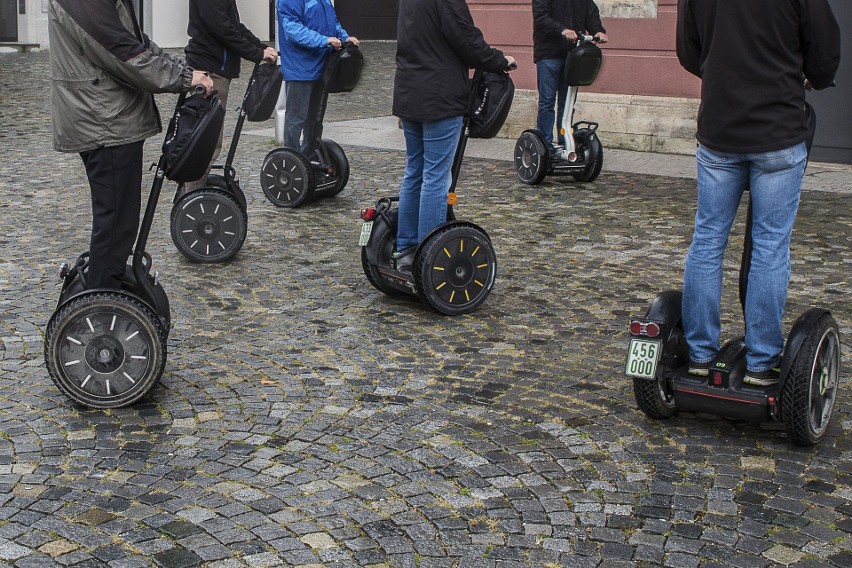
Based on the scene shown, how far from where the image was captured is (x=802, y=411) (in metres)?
4.69

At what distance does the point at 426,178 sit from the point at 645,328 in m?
2.33

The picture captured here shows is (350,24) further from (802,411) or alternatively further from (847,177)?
(802,411)

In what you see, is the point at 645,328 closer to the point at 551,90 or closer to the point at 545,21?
the point at 545,21

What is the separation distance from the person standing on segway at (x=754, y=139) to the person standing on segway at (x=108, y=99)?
6.93 feet

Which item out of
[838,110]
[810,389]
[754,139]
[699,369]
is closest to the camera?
[810,389]

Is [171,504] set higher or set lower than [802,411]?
lower

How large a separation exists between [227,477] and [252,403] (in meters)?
0.82

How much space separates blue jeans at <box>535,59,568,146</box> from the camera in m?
11.1

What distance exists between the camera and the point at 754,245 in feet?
16.2

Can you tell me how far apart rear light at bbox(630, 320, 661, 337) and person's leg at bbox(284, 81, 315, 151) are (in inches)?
213

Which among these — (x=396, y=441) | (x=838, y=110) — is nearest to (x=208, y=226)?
(x=396, y=441)

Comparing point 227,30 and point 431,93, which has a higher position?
point 227,30

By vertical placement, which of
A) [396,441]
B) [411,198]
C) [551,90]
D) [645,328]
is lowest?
[396,441]

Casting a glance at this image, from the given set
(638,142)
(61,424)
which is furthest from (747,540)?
(638,142)
